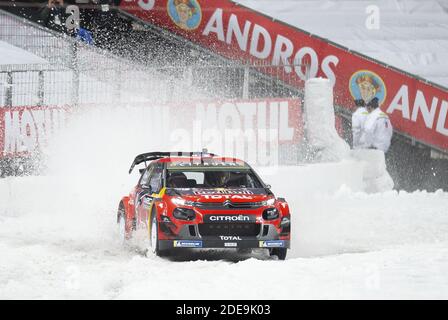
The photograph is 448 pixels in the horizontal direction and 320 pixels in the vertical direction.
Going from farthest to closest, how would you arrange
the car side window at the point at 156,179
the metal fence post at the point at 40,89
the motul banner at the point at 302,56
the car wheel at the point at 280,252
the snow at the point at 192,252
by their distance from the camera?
the motul banner at the point at 302,56 → the metal fence post at the point at 40,89 → the car side window at the point at 156,179 → the car wheel at the point at 280,252 → the snow at the point at 192,252

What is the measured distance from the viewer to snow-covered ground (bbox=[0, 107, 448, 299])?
29.7 feet

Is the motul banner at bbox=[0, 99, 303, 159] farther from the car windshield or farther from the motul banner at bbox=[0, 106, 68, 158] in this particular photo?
the car windshield

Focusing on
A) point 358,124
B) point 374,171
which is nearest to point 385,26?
point 358,124

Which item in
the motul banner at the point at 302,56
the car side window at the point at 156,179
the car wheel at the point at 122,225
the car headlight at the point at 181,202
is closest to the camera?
the car headlight at the point at 181,202

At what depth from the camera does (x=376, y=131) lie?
68.9 feet

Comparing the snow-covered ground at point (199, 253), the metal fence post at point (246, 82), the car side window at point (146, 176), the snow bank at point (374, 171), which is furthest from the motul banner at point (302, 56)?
the car side window at point (146, 176)

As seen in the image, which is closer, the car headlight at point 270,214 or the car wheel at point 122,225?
the car headlight at point 270,214

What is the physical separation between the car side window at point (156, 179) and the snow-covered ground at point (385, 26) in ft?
53.0

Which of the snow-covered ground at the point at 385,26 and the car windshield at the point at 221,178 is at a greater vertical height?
the snow-covered ground at the point at 385,26

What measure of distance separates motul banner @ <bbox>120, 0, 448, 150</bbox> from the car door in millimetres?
8139

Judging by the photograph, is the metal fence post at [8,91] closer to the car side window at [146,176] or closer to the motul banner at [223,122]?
the motul banner at [223,122]

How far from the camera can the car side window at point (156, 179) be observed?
12.3m

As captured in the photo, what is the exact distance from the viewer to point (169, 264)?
35.3ft
